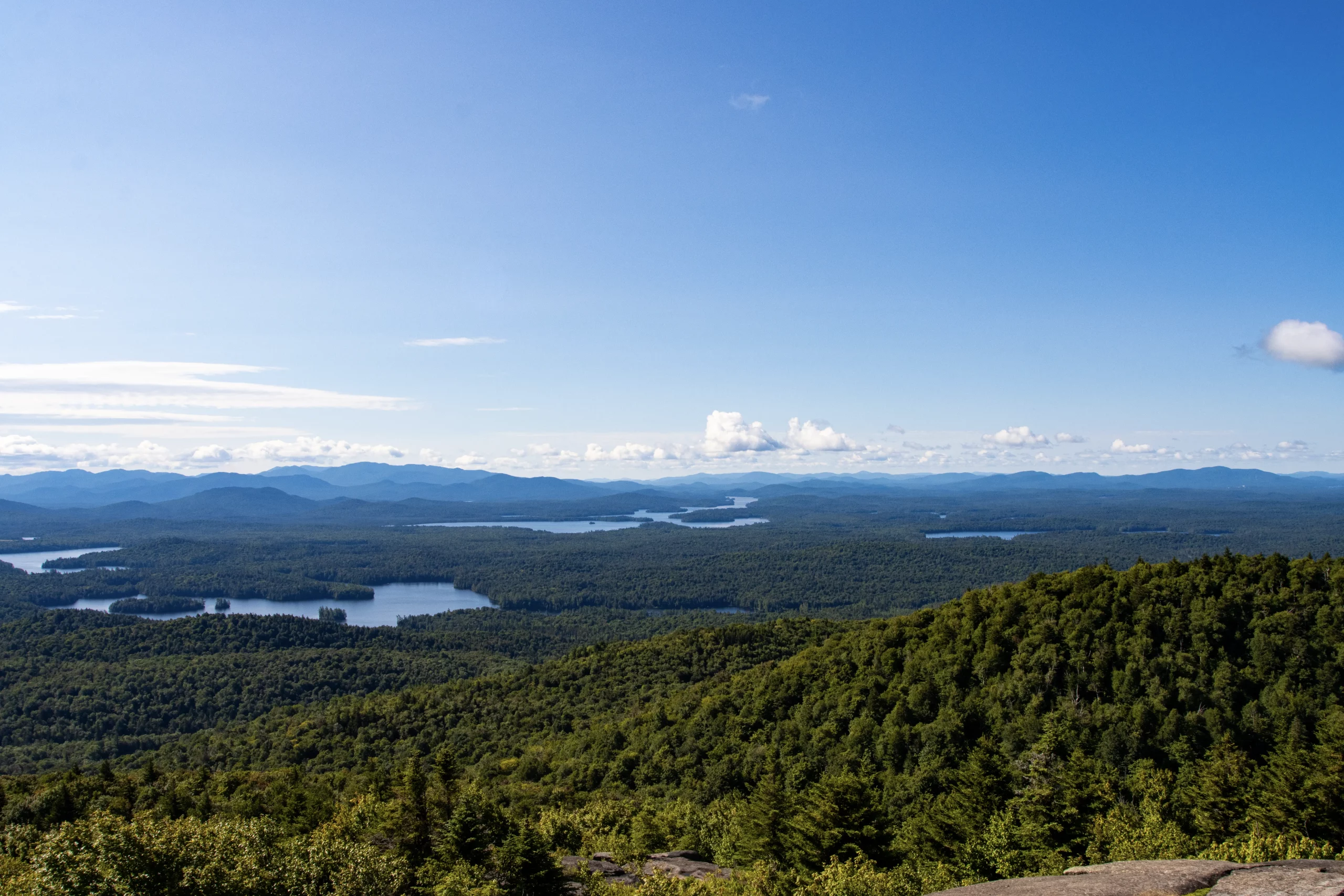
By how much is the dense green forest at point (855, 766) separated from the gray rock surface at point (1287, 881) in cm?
1177

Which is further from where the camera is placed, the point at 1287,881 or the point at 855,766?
the point at 855,766

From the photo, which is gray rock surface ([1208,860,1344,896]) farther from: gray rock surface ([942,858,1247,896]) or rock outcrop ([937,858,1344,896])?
gray rock surface ([942,858,1247,896])

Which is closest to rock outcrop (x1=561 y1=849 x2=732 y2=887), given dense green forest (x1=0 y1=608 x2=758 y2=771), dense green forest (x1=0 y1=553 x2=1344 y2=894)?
dense green forest (x1=0 y1=553 x2=1344 y2=894)

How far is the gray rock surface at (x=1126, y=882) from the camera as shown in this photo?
22.7 meters

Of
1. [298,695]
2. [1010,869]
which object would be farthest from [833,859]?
→ [298,695]

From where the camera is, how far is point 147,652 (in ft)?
468

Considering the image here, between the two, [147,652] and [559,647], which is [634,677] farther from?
[147,652]

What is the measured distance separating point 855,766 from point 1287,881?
120 ft

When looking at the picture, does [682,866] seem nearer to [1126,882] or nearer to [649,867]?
[649,867]

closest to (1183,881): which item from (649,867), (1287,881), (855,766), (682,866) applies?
(1287,881)

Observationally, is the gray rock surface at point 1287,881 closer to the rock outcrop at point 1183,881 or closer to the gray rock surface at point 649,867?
the rock outcrop at point 1183,881

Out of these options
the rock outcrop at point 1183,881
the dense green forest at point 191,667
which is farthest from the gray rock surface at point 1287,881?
the dense green forest at point 191,667

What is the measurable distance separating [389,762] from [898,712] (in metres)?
50.6

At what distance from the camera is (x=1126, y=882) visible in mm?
23812
